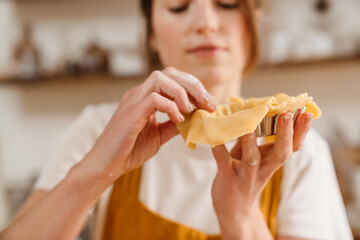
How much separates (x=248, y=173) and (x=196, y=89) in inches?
5.6

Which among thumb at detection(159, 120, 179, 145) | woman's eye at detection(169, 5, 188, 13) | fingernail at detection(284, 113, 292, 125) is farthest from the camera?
woman's eye at detection(169, 5, 188, 13)

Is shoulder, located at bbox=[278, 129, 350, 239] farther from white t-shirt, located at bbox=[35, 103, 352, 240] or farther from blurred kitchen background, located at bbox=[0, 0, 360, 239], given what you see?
blurred kitchen background, located at bbox=[0, 0, 360, 239]

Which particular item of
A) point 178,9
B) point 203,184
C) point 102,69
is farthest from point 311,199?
point 102,69

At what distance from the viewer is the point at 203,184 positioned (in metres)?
0.72

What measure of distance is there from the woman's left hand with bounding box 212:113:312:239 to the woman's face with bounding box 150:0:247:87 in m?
0.21

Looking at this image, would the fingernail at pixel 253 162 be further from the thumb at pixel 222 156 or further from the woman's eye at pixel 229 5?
the woman's eye at pixel 229 5

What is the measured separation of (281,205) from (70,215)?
1.35ft

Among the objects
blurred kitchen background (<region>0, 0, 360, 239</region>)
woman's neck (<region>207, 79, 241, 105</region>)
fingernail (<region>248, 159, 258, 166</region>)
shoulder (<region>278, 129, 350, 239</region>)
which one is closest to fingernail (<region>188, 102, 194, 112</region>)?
fingernail (<region>248, 159, 258, 166</region>)

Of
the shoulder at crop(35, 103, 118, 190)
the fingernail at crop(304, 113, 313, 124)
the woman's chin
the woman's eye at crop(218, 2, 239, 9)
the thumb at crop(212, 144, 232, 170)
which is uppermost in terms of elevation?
the woman's eye at crop(218, 2, 239, 9)

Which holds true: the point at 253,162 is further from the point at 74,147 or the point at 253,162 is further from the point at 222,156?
the point at 74,147

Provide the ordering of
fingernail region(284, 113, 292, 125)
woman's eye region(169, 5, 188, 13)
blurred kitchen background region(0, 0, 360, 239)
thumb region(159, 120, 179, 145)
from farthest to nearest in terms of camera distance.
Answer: blurred kitchen background region(0, 0, 360, 239)
woman's eye region(169, 5, 188, 13)
thumb region(159, 120, 179, 145)
fingernail region(284, 113, 292, 125)

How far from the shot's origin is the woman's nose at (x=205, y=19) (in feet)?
2.01

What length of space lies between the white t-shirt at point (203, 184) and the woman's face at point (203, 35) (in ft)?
0.56

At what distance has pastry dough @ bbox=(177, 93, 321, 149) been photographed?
1.34 feet
